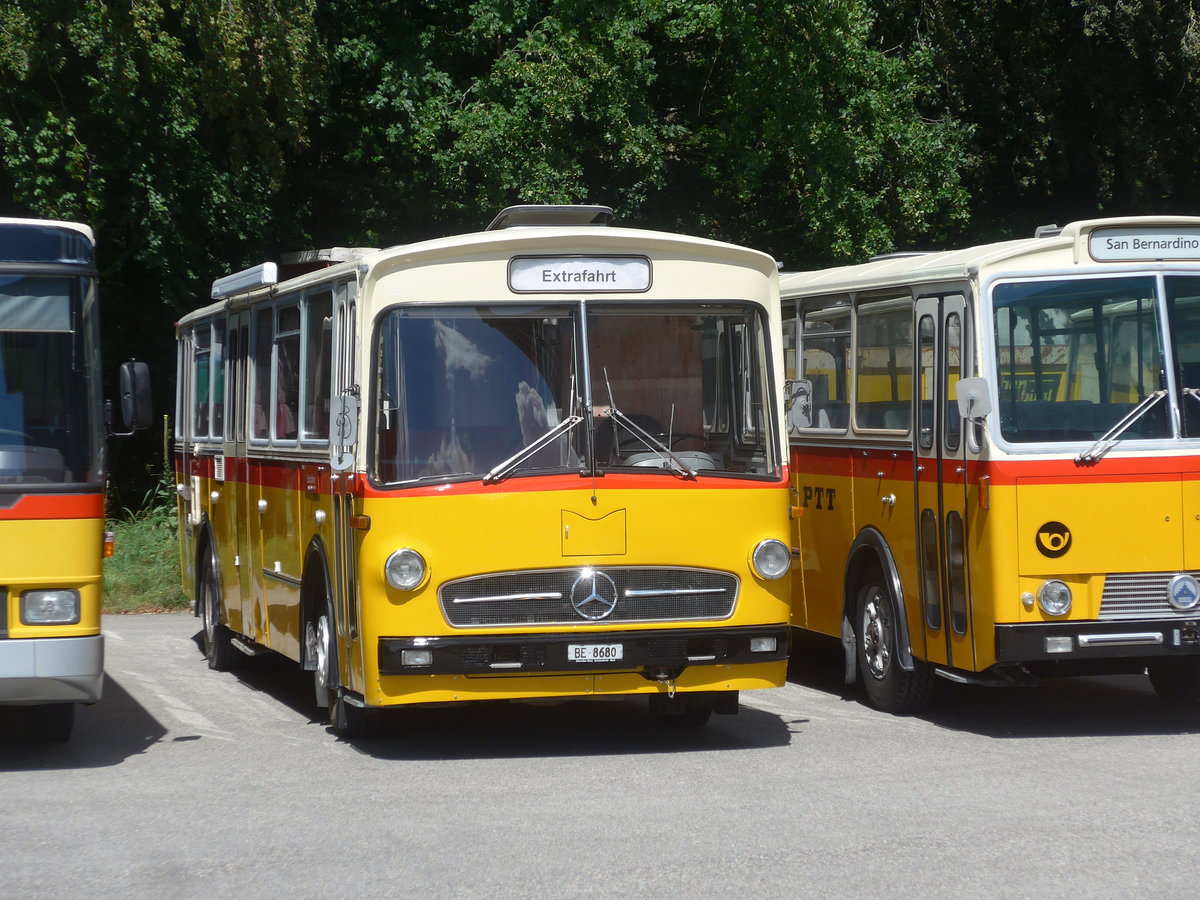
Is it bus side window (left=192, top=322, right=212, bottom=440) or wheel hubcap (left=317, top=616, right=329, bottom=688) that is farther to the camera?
bus side window (left=192, top=322, right=212, bottom=440)

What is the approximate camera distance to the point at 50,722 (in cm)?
990

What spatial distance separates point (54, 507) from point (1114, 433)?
579 cm

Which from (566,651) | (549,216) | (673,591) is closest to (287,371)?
(549,216)

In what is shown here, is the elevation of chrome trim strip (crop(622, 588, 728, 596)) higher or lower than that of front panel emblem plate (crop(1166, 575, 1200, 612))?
higher

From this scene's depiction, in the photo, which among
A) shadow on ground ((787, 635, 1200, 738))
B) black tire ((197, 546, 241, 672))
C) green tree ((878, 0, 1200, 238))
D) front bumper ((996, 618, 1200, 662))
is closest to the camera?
front bumper ((996, 618, 1200, 662))

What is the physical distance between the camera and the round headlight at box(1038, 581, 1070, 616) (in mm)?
9969

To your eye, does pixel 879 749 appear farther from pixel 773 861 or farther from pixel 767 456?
pixel 773 861

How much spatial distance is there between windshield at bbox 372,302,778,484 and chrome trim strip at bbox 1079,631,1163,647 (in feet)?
6.78

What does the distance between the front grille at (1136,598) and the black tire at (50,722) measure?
583cm

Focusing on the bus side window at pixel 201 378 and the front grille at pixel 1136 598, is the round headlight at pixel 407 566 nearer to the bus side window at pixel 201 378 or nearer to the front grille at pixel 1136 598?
the front grille at pixel 1136 598

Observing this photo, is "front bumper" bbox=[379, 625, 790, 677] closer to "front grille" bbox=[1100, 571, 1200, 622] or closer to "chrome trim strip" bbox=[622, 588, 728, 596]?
"chrome trim strip" bbox=[622, 588, 728, 596]

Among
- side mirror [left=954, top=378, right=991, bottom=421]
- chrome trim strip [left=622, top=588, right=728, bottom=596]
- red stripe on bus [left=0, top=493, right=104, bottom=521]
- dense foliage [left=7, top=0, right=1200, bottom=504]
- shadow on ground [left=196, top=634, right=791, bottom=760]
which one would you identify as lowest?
shadow on ground [left=196, top=634, right=791, bottom=760]

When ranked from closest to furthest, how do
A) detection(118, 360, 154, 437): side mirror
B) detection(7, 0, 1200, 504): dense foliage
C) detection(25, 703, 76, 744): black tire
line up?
detection(118, 360, 154, 437): side mirror, detection(25, 703, 76, 744): black tire, detection(7, 0, 1200, 504): dense foliage

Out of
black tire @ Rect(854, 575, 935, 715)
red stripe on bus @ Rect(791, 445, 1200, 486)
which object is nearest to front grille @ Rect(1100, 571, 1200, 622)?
red stripe on bus @ Rect(791, 445, 1200, 486)
